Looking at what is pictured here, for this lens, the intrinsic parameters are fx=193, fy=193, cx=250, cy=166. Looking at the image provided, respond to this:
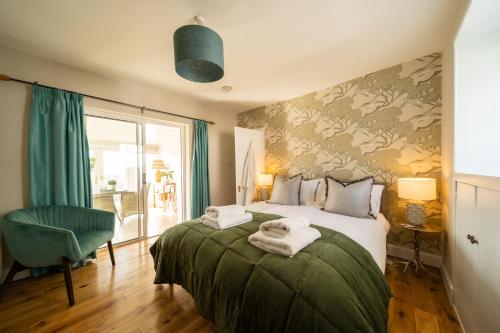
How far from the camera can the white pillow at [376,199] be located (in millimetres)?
2156

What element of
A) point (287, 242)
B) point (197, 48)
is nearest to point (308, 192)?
point (287, 242)

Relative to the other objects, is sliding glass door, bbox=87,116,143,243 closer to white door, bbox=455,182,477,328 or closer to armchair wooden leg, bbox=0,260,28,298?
armchair wooden leg, bbox=0,260,28,298

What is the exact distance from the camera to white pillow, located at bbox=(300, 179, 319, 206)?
2.74 meters

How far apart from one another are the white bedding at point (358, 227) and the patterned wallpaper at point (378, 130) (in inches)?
26.6

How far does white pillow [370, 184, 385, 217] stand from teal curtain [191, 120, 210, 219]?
8.50 feet

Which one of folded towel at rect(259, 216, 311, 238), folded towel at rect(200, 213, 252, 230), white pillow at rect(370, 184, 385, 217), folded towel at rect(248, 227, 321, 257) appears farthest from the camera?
white pillow at rect(370, 184, 385, 217)

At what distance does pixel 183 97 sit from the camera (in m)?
3.37

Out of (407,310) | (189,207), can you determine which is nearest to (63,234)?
(189,207)

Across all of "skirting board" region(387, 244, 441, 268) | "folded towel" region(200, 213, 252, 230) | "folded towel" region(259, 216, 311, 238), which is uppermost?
"folded towel" region(259, 216, 311, 238)

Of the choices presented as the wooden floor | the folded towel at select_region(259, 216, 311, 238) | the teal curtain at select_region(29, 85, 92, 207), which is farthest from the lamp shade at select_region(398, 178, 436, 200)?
the teal curtain at select_region(29, 85, 92, 207)

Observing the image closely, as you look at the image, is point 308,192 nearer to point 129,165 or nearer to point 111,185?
point 129,165

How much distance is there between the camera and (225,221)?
5.38ft

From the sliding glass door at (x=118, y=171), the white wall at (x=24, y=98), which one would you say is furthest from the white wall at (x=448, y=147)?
the sliding glass door at (x=118, y=171)

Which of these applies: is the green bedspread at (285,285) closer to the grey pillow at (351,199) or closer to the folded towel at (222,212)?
the folded towel at (222,212)
